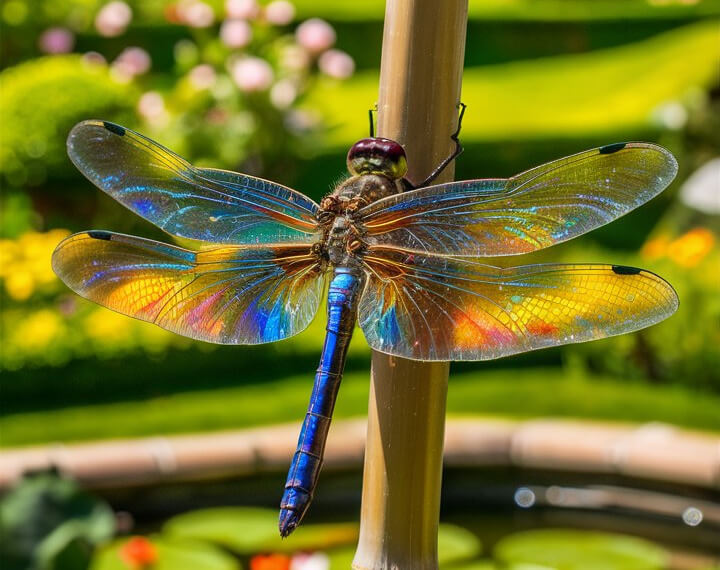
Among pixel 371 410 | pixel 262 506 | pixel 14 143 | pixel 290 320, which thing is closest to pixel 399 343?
pixel 371 410

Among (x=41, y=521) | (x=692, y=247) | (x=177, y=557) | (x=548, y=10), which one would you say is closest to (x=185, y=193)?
(x=41, y=521)

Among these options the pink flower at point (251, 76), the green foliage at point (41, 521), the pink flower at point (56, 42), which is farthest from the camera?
the pink flower at point (56, 42)

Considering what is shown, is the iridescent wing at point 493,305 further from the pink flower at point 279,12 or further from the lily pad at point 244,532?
the pink flower at point 279,12

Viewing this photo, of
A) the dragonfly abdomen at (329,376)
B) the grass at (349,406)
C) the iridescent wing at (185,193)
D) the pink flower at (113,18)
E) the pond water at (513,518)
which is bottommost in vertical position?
the dragonfly abdomen at (329,376)

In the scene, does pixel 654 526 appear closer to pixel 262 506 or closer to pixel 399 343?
pixel 262 506

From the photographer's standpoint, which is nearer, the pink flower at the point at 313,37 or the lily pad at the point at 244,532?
the lily pad at the point at 244,532

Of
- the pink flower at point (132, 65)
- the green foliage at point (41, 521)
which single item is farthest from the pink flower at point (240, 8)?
the green foliage at point (41, 521)
